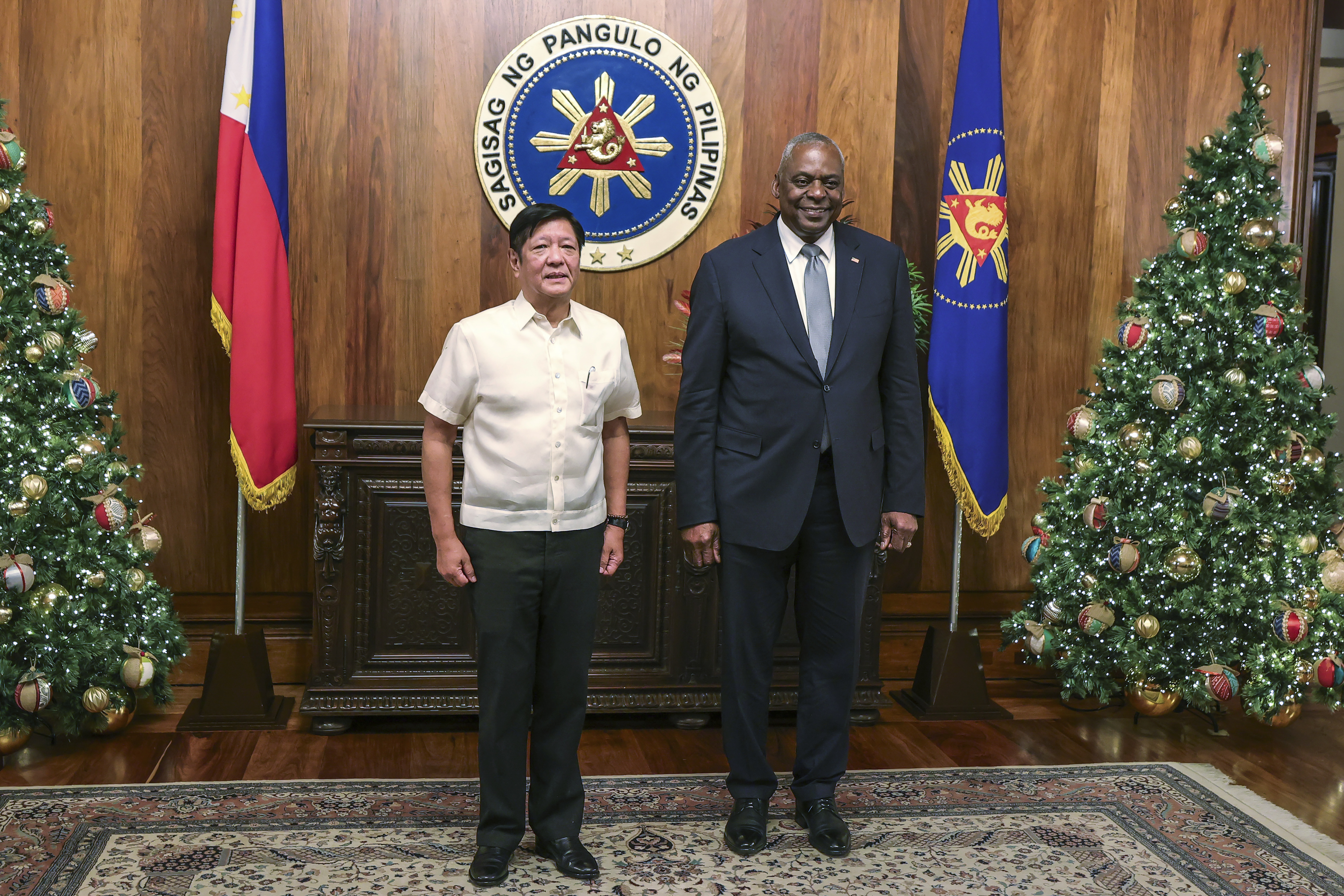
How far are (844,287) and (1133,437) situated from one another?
1.54m

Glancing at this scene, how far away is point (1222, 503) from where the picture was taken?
360 cm

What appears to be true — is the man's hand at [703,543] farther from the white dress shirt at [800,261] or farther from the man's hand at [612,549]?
the white dress shirt at [800,261]

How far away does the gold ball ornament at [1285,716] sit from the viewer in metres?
3.56

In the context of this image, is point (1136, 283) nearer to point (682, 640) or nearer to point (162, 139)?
point (682, 640)

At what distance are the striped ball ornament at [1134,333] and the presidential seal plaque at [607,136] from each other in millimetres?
1452

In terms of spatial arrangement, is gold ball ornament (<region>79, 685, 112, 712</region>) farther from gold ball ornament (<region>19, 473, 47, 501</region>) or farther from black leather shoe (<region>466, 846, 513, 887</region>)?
black leather shoe (<region>466, 846, 513, 887</region>)

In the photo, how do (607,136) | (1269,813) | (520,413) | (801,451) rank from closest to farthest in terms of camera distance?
(520,413)
(801,451)
(1269,813)
(607,136)

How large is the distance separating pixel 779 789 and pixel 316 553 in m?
1.54

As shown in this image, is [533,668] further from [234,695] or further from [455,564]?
[234,695]

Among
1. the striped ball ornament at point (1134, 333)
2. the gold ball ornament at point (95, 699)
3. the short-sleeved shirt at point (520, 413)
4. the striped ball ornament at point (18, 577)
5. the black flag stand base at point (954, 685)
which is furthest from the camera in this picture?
the black flag stand base at point (954, 685)

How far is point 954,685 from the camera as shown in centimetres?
389

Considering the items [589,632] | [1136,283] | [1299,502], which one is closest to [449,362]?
[589,632]

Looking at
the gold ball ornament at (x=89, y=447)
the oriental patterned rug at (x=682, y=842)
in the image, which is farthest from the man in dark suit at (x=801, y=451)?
the gold ball ornament at (x=89, y=447)

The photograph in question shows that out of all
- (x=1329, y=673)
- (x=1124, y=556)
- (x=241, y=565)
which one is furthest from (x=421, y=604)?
(x=1329, y=673)
